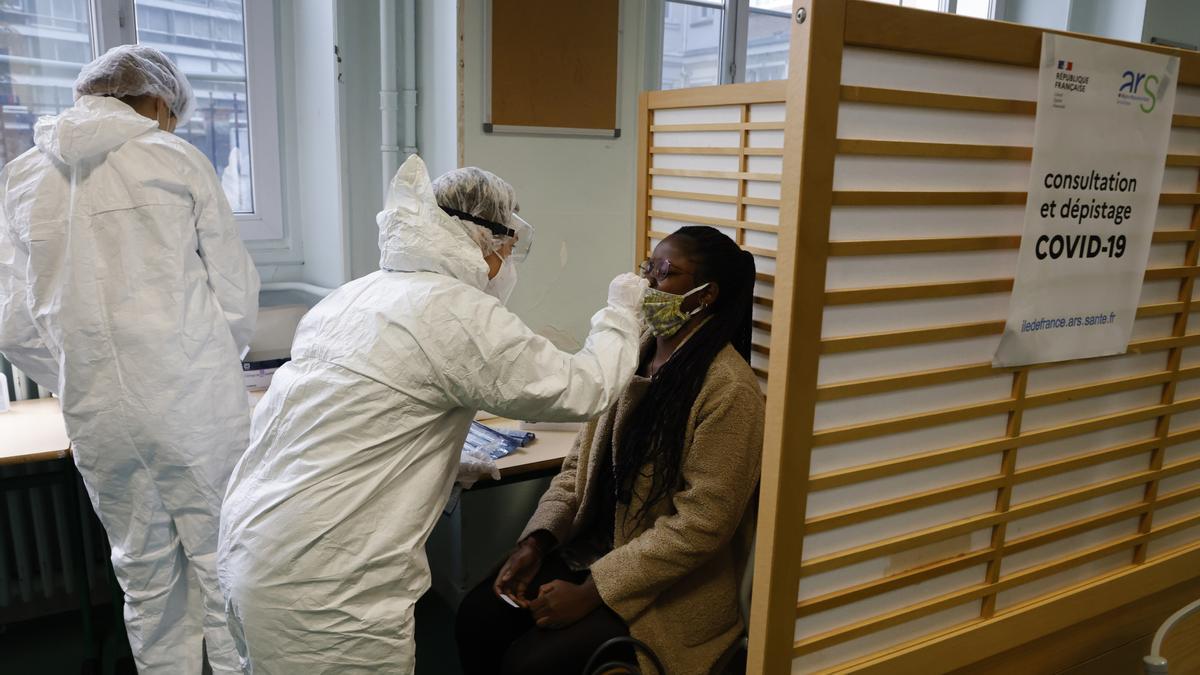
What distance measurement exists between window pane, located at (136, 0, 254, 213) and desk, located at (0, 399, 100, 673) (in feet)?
3.53

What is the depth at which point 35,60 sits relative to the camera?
9.00 feet

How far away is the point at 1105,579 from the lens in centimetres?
132

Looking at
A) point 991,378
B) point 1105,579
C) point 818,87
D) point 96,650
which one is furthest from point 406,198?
point 96,650

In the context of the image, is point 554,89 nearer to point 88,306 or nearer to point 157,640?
point 88,306

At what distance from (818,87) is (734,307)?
26.0 inches

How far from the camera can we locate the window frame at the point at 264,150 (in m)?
3.15

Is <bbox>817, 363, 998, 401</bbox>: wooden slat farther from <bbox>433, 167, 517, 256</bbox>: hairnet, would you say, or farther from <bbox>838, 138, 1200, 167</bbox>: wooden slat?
<bbox>433, 167, 517, 256</bbox>: hairnet

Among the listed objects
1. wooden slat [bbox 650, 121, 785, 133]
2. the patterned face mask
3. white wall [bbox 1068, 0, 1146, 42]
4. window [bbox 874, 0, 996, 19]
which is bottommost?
the patterned face mask

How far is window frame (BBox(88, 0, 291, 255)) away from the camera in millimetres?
3150

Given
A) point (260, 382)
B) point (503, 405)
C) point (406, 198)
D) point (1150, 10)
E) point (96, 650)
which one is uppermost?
point (1150, 10)

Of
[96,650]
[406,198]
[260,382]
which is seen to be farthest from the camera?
[260,382]

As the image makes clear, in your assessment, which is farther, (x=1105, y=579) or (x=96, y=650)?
(x=96, y=650)

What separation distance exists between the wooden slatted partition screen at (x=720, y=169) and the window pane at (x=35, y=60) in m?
2.19

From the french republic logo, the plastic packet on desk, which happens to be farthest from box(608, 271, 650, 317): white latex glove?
the plastic packet on desk
